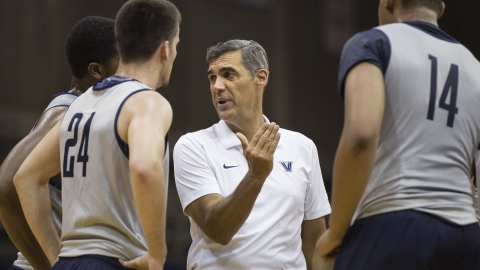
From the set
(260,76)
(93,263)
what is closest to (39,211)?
(93,263)

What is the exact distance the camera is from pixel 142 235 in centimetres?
238

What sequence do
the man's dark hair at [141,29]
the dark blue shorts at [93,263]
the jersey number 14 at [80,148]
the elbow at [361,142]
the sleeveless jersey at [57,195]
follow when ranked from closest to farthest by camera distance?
the elbow at [361,142], the dark blue shorts at [93,263], the jersey number 14 at [80,148], the man's dark hair at [141,29], the sleeveless jersey at [57,195]

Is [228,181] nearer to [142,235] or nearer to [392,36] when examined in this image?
[142,235]

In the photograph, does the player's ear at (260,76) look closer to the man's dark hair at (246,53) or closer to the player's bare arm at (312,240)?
the man's dark hair at (246,53)

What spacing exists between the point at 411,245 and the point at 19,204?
1798 millimetres

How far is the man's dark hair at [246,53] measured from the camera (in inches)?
141

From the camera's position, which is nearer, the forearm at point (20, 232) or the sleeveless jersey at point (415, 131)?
the sleeveless jersey at point (415, 131)

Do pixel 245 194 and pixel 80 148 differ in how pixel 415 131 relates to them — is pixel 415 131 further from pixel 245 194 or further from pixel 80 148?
pixel 80 148

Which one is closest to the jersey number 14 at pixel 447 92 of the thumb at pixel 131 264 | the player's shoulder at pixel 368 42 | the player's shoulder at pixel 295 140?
the player's shoulder at pixel 368 42

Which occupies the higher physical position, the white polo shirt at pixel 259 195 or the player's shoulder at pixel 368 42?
the player's shoulder at pixel 368 42

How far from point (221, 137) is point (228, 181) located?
0.98 feet

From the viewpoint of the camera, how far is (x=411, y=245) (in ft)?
6.66

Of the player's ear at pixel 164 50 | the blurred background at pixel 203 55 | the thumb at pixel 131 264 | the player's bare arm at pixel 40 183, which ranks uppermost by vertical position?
the player's ear at pixel 164 50

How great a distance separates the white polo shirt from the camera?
305 centimetres
